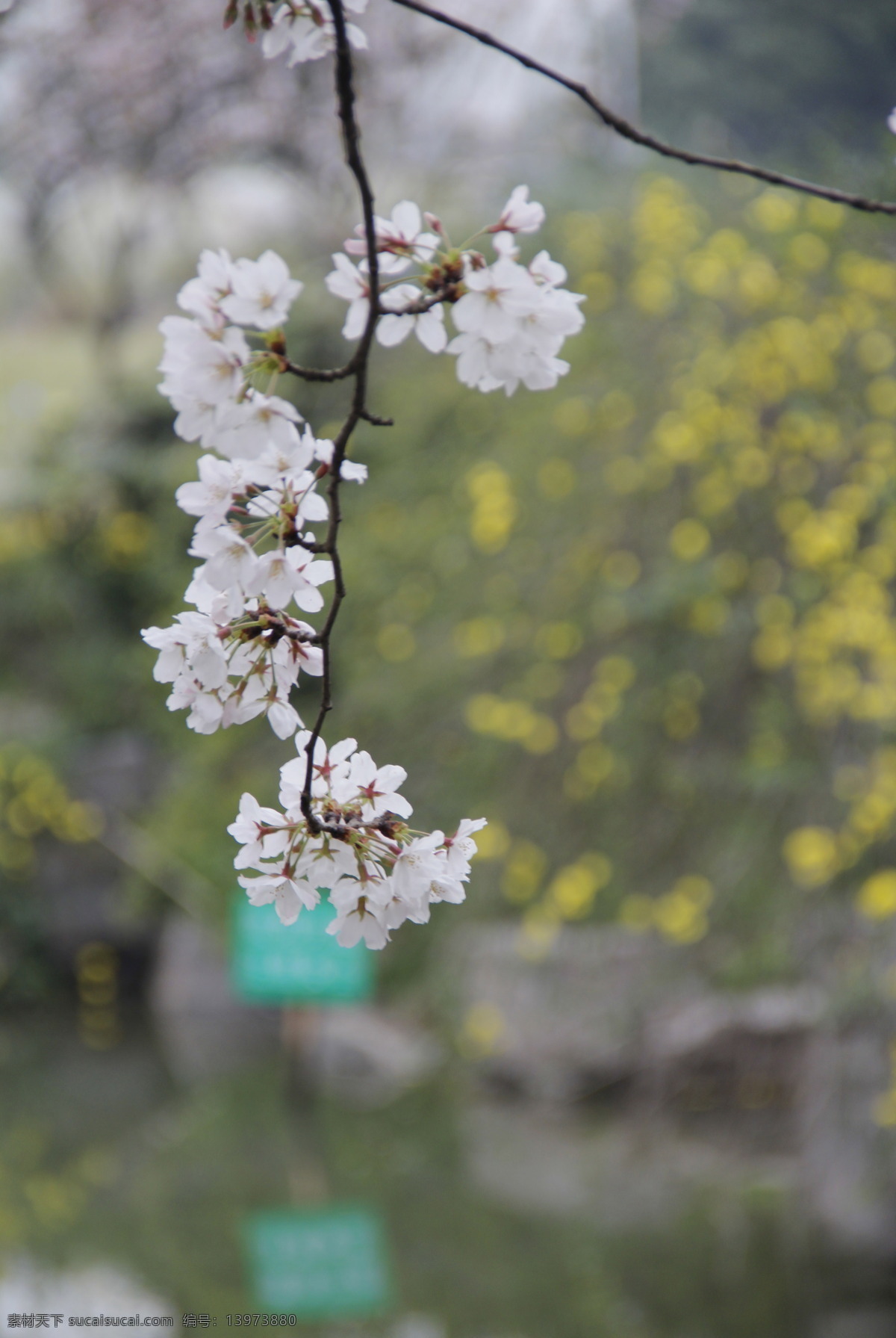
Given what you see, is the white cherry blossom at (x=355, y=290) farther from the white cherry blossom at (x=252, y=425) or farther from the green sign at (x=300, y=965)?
the green sign at (x=300, y=965)

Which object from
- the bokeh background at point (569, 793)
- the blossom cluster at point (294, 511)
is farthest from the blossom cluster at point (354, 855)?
the bokeh background at point (569, 793)

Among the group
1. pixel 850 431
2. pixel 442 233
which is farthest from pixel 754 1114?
pixel 442 233

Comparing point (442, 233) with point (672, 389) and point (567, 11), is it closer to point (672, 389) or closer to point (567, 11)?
point (672, 389)

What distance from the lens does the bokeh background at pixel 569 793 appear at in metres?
1.81

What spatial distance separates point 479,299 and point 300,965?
2.07m

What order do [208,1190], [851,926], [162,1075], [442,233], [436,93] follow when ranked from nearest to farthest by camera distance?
[442,233] → [851,926] → [208,1190] → [162,1075] → [436,93]

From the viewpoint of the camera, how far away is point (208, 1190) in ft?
6.72

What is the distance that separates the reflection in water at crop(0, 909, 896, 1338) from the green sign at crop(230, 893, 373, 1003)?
0.62 feet

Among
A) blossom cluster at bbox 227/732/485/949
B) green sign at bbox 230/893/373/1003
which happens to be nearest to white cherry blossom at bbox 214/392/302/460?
blossom cluster at bbox 227/732/485/949

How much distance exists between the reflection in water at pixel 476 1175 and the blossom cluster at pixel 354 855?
1.31 m

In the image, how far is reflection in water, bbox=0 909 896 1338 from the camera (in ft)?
5.51

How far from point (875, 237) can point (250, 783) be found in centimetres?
180

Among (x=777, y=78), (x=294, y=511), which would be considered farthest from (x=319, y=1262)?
(x=777, y=78)

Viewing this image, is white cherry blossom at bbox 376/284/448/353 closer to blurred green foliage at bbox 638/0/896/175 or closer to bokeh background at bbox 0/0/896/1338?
bokeh background at bbox 0/0/896/1338
